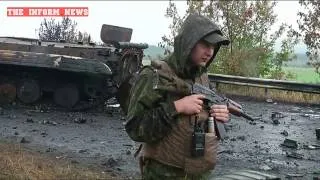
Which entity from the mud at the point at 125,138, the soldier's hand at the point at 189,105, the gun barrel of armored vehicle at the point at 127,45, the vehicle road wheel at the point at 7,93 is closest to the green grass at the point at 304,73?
the mud at the point at 125,138

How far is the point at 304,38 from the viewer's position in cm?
1803

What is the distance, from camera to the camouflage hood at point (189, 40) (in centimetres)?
302

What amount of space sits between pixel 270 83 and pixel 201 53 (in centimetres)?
1199

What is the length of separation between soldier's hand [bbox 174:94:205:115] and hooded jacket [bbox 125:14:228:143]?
0.04m

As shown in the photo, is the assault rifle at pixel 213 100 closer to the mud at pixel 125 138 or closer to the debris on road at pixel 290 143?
the mud at pixel 125 138

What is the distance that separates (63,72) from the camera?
1253 centimetres

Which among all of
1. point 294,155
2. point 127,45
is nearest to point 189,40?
point 294,155

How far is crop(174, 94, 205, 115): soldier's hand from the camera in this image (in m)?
2.96

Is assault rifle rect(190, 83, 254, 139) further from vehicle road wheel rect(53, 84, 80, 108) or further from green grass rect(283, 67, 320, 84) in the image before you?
green grass rect(283, 67, 320, 84)

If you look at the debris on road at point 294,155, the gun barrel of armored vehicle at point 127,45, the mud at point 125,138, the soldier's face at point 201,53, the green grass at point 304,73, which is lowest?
the green grass at point 304,73

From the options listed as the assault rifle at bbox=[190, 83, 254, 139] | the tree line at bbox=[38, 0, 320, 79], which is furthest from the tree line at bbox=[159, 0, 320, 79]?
the assault rifle at bbox=[190, 83, 254, 139]

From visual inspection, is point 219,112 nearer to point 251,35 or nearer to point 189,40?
point 189,40

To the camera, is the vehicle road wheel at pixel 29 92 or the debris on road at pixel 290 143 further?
the vehicle road wheel at pixel 29 92

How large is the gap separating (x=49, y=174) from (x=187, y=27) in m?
3.38
